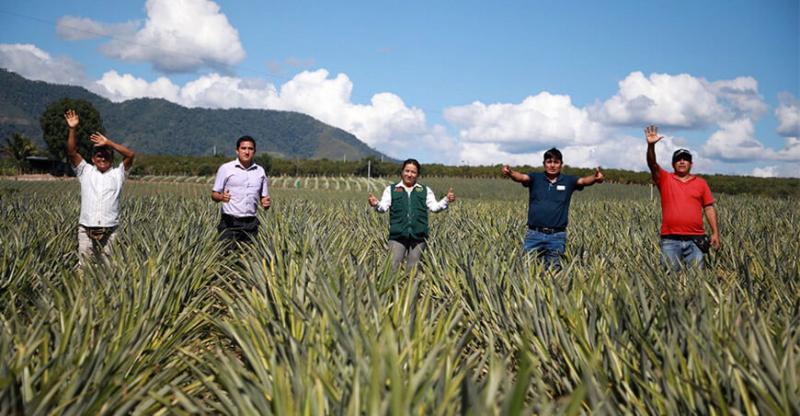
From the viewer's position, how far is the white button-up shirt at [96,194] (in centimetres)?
510

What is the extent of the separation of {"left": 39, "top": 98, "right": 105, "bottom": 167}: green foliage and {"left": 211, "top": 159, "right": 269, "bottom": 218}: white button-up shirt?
86.4 metres

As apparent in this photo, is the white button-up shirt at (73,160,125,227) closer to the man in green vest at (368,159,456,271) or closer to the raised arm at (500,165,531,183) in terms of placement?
the man in green vest at (368,159,456,271)

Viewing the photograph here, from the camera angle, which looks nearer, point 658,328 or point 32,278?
point 658,328

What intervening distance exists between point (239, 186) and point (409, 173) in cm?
186

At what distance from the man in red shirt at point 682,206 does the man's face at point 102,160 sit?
504cm

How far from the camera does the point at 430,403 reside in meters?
1.86

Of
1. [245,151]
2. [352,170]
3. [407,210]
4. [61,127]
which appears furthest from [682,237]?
[61,127]

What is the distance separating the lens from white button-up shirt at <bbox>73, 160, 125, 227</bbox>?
16.7 ft

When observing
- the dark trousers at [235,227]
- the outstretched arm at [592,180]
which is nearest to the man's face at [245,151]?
the dark trousers at [235,227]

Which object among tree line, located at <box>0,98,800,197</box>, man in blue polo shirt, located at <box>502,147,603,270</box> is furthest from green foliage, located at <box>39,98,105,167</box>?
man in blue polo shirt, located at <box>502,147,603,270</box>

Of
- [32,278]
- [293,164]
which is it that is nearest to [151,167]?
[293,164]

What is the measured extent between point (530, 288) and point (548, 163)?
239 cm

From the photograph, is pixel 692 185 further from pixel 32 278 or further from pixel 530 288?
pixel 32 278

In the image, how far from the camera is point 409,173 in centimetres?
561
